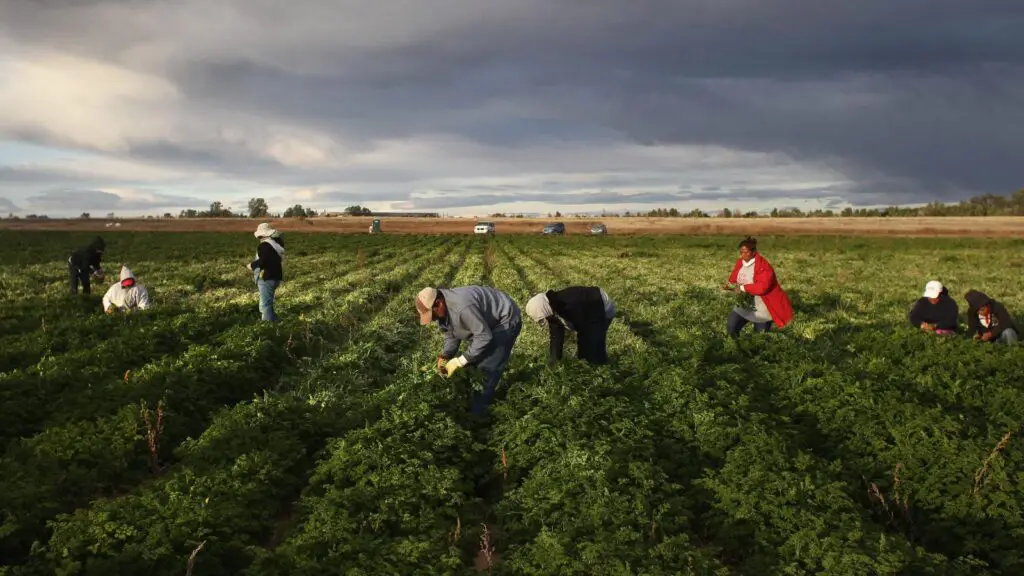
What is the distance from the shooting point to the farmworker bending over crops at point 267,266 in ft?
43.7

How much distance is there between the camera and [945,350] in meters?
10.4

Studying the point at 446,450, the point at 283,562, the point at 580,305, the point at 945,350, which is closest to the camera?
the point at 283,562

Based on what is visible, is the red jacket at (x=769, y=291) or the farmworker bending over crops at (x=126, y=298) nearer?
the red jacket at (x=769, y=291)

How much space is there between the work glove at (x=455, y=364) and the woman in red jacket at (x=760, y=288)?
5.68m

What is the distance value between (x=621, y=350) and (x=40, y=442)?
870 cm

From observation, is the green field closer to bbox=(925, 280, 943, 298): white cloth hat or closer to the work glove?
the work glove

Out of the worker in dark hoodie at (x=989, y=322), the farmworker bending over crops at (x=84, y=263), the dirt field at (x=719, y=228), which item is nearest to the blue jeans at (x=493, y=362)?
the worker in dark hoodie at (x=989, y=322)

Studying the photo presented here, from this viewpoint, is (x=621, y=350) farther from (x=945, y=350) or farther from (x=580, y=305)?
(x=945, y=350)

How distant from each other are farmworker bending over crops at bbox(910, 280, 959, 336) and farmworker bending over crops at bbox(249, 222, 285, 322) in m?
12.9

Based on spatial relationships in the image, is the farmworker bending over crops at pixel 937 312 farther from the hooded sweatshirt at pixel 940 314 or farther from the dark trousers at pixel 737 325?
the dark trousers at pixel 737 325

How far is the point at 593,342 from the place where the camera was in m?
9.38

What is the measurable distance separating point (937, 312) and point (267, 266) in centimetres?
1344

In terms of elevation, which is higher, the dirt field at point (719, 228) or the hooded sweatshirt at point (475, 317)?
the dirt field at point (719, 228)

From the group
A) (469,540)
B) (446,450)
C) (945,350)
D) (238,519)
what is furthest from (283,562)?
(945,350)
